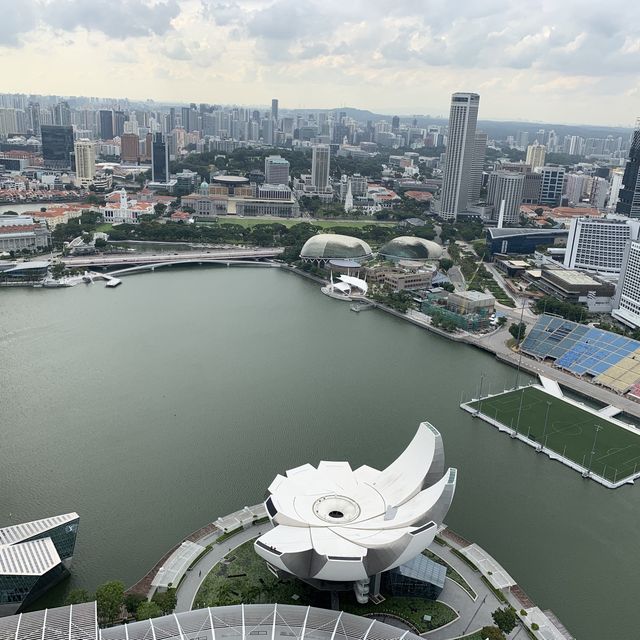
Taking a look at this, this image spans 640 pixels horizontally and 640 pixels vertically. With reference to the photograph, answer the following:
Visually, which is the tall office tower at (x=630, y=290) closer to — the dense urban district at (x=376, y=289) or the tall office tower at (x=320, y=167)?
the dense urban district at (x=376, y=289)

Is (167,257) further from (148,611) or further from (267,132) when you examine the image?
(267,132)

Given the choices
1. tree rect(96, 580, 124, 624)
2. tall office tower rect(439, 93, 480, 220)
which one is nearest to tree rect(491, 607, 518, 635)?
tree rect(96, 580, 124, 624)

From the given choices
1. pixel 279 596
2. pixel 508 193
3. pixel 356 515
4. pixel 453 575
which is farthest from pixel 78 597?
pixel 508 193

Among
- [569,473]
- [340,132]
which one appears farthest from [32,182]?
[340,132]

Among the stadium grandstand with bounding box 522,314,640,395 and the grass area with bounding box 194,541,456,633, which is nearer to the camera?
the grass area with bounding box 194,541,456,633

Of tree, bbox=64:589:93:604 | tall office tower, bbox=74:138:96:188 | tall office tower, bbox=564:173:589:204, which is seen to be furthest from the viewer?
tall office tower, bbox=564:173:589:204

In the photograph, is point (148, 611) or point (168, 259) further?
point (168, 259)

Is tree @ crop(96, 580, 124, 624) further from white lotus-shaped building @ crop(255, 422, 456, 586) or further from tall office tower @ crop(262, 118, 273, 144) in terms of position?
tall office tower @ crop(262, 118, 273, 144)

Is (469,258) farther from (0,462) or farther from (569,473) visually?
(0,462)
